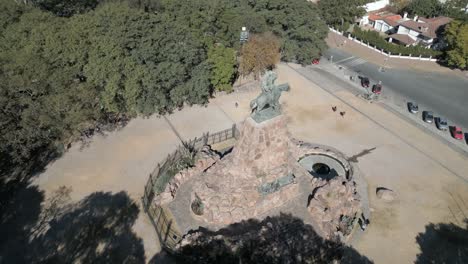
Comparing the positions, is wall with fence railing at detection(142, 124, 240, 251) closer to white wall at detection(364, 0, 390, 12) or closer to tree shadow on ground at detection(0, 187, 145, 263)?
tree shadow on ground at detection(0, 187, 145, 263)

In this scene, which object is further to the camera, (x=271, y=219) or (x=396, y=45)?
(x=396, y=45)

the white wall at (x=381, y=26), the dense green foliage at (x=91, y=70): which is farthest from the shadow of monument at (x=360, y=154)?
the white wall at (x=381, y=26)

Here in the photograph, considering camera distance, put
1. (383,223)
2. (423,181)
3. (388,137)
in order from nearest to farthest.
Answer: (383,223) < (423,181) < (388,137)

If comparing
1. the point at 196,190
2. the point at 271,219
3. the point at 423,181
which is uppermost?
the point at 196,190

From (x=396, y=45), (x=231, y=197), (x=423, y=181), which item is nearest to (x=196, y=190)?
(x=231, y=197)

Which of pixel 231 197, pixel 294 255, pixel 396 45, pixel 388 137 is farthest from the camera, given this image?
→ pixel 396 45

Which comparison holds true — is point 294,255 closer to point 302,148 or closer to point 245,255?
point 245,255

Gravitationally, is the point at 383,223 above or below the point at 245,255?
below
